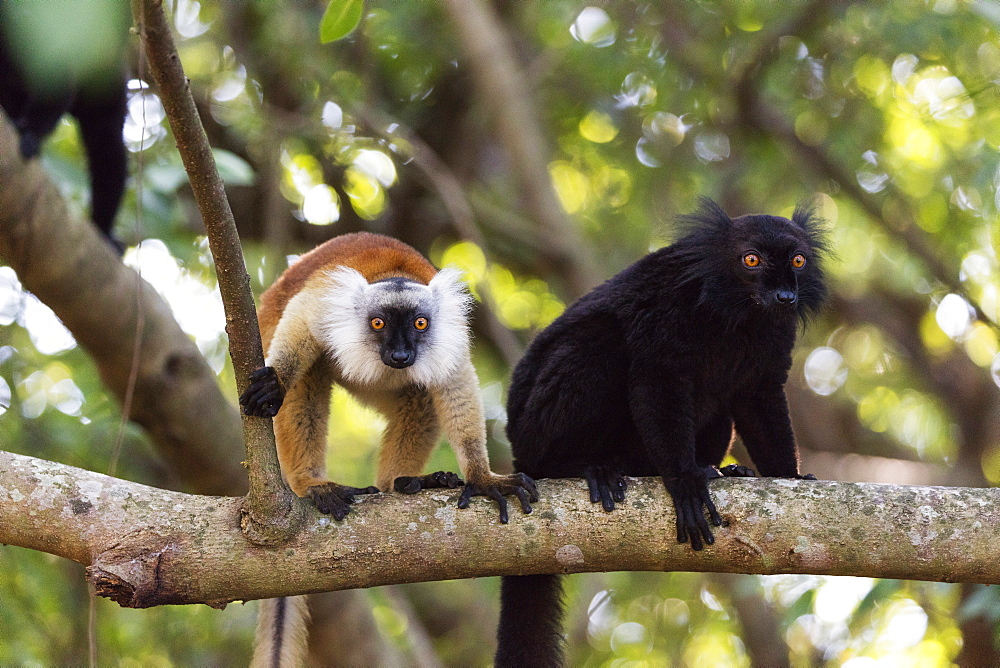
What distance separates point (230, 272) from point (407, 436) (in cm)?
169

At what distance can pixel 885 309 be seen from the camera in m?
9.09

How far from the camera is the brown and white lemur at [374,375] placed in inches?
177

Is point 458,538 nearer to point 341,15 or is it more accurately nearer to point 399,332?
point 399,332

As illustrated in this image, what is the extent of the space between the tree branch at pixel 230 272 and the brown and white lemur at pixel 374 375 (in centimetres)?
46

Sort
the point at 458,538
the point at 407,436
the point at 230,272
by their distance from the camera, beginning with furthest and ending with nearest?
the point at 407,436, the point at 458,538, the point at 230,272

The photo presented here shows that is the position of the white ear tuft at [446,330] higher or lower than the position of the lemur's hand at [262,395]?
higher

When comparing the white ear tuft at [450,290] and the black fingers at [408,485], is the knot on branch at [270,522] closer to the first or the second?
the black fingers at [408,485]

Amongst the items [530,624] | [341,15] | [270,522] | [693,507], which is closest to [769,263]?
[693,507]

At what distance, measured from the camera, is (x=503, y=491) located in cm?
402

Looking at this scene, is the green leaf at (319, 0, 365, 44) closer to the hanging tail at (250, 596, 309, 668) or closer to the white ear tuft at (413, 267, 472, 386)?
the white ear tuft at (413, 267, 472, 386)

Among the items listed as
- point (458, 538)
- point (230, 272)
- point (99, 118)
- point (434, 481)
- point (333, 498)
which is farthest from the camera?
point (99, 118)

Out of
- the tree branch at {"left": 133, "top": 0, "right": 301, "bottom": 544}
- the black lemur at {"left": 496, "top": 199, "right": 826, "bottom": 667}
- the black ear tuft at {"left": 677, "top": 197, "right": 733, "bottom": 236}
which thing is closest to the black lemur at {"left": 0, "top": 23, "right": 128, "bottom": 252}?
the tree branch at {"left": 133, "top": 0, "right": 301, "bottom": 544}

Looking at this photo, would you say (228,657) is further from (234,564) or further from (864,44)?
(864,44)

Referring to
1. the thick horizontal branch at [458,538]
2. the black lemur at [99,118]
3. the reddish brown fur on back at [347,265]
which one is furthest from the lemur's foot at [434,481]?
the black lemur at [99,118]
